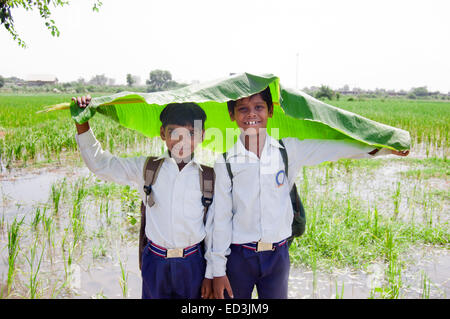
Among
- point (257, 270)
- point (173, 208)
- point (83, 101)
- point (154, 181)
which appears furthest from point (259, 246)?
point (83, 101)

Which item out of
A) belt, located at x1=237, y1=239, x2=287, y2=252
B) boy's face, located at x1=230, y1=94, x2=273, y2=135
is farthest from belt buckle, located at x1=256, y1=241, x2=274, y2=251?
boy's face, located at x1=230, y1=94, x2=273, y2=135

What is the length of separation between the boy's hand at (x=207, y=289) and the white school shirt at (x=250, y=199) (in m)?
0.07

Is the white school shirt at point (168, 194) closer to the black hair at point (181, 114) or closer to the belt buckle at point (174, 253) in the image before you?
the belt buckle at point (174, 253)

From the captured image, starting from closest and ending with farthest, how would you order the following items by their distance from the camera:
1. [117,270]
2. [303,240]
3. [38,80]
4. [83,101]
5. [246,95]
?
1. [246,95]
2. [83,101]
3. [117,270]
4. [303,240]
5. [38,80]

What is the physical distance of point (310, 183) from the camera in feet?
18.1

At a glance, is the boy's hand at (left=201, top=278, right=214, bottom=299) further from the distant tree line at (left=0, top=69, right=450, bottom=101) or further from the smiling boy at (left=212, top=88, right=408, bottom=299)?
the distant tree line at (left=0, top=69, right=450, bottom=101)

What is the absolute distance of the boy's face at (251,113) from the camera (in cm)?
164

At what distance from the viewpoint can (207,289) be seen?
1623 mm

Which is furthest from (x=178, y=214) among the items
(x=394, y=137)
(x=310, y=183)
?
(x=310, y=183)

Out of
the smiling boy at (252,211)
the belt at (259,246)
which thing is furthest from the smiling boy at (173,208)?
the belt at (259,246)

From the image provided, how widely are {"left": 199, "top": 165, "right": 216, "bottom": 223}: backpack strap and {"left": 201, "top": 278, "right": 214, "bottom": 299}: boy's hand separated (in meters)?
0.30

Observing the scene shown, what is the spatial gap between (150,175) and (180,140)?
0.24 metres

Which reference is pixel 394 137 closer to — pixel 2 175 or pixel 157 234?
pixel 157 234

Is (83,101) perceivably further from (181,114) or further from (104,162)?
(181,114)
